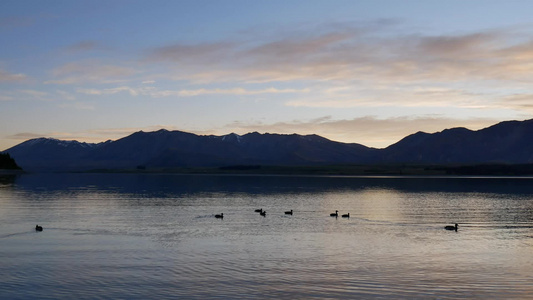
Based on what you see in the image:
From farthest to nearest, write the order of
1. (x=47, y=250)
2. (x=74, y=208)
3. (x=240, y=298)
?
(x=74, y=208) < (x=47, y=250) < (x=240, y=298)

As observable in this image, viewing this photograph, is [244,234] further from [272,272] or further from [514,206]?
[514,206]

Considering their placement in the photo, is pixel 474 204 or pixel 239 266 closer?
pixel 239 266

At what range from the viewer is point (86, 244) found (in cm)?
5159

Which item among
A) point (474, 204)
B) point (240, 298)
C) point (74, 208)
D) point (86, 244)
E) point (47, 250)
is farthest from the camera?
point (474, 204)

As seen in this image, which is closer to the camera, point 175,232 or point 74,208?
point 175,232

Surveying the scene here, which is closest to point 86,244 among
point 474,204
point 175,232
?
point 175,232

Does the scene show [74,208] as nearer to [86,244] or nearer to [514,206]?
[86,244]

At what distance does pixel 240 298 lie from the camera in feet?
105

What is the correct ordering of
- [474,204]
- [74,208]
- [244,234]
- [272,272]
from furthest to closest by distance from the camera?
[474,204] → [74,208] → [244,234] → [272,272]

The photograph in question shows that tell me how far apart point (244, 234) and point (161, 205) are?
43293mm

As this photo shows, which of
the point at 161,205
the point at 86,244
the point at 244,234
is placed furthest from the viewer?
the point at 161,205

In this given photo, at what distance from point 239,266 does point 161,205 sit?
61081mm

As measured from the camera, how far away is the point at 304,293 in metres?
33.2

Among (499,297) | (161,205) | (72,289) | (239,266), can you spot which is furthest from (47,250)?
(161,205)
